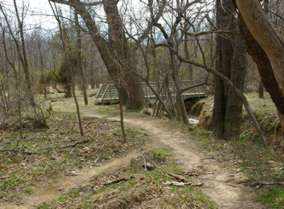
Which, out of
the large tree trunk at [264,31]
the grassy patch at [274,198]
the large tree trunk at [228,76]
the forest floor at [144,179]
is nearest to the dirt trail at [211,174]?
the forest floor at [144,179]

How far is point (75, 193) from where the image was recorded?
22.7 ft

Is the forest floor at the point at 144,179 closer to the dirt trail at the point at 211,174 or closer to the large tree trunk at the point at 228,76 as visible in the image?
the dirt trail at the point at 211,174

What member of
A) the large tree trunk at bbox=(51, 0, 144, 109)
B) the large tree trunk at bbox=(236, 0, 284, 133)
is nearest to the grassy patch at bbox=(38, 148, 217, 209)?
the large tree trunk at bbox=(236, 0, 284, 133)

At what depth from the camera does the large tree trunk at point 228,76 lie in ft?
31.9

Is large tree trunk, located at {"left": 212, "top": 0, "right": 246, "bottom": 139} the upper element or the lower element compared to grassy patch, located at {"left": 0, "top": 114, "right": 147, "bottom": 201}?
upper

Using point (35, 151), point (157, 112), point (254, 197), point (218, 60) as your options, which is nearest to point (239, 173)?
point (254, 197)

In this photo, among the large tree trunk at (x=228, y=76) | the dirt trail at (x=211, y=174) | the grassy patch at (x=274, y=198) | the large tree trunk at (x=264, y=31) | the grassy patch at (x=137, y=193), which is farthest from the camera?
the large tree trunk at (x=228, y=76)

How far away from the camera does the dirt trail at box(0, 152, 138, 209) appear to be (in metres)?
6.54

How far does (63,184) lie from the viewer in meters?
7.47

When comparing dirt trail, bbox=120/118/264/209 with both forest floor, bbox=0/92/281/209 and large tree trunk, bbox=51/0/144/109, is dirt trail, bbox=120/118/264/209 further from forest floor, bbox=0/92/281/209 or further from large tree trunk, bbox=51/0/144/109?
large tree trunk, bbox=51/0/144/109

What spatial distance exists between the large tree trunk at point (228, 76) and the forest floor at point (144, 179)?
682 millimetres

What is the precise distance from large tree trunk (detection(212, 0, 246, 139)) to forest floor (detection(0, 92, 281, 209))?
682 millimetres

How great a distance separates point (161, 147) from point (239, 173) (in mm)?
3124

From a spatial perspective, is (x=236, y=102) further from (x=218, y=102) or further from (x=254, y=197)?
(x=254, y=197)
